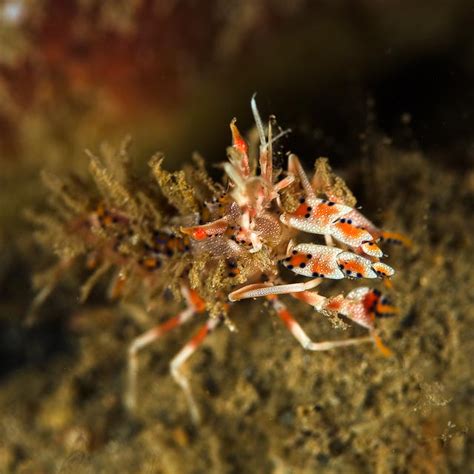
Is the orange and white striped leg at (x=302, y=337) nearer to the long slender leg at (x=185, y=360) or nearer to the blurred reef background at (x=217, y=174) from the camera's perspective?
the blurred reef background at (x=217, y=174)

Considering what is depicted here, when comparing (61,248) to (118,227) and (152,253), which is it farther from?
(152,253)

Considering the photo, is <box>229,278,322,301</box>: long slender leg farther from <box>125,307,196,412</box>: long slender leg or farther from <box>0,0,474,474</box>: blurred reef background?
<box>125,307,196,412</box>: long slender leg

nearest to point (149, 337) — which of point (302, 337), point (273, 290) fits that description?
point (302, 337)

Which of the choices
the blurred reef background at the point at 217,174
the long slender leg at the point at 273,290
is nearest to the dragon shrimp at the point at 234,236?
the long slender leg at the point at 273,290

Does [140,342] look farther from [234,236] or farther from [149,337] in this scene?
[234,236]

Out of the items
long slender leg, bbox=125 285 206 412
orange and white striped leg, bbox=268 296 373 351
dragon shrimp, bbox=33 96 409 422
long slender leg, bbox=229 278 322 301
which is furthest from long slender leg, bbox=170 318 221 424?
long slender leg, bbox=229 278 322 301

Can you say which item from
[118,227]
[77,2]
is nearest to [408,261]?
[118,227]
